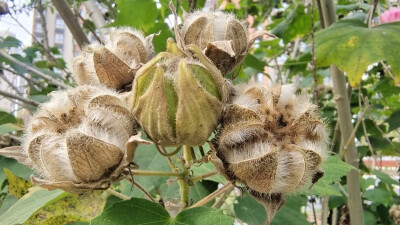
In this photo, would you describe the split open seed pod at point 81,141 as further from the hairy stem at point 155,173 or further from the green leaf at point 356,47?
the green leaf at point 356,47

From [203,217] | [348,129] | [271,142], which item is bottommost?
[348,129]

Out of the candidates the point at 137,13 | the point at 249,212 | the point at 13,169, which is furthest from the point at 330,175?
the point at 13,169

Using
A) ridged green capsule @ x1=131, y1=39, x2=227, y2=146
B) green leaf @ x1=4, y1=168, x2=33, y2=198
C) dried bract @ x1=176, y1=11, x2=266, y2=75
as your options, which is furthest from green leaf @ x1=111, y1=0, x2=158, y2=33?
ridged green capsule @ x1=131, y1=39, x2=227, y2=146

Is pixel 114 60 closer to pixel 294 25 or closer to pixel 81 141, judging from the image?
pixel 81 141

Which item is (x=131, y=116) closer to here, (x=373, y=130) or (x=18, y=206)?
(x=18, y=206)

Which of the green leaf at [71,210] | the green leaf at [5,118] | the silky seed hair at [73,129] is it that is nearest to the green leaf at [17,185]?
the green leaf at [71,210]

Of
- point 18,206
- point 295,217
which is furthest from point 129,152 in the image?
point 295,217

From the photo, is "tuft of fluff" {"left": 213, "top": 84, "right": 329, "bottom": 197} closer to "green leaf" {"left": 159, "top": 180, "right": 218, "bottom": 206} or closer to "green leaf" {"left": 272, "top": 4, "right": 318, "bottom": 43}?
"green leaf" {"left": 159, "top": 180, "right": 218, "bottom": 206}
